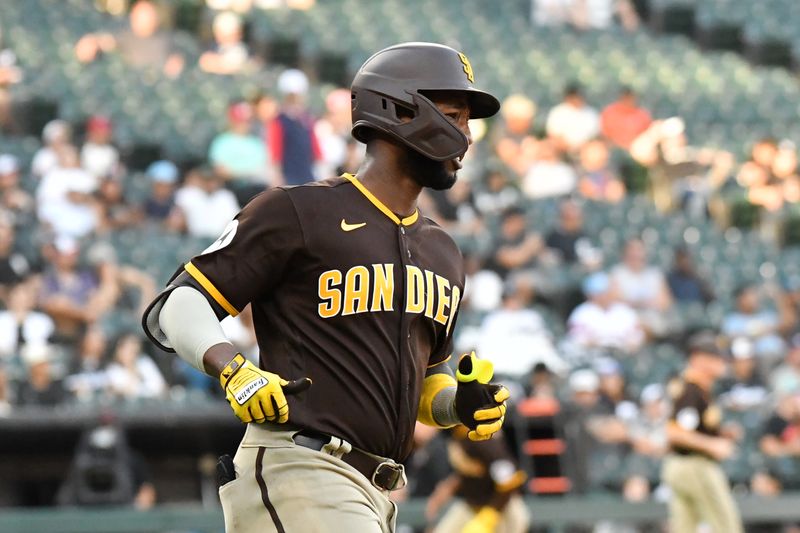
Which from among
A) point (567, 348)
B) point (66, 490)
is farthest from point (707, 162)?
point (66, 490)

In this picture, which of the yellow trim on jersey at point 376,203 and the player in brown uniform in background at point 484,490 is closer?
the yellow trim on jersey at point 376,203

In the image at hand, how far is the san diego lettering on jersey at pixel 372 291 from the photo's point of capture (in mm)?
4059

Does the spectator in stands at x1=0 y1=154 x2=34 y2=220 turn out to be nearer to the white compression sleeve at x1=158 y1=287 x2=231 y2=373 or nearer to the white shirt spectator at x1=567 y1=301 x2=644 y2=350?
the white shirt spectator at x1=567 y1=301 x2=644 y2=350

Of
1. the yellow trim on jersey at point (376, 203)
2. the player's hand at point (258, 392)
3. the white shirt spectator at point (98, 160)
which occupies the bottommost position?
the white shirt spectator at point (98, 160)

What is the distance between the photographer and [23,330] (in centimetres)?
1067

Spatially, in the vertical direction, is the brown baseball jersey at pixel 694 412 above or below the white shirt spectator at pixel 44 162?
below

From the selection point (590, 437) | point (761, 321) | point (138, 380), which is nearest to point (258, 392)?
point (138, 380)

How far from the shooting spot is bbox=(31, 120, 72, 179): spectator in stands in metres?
12.4

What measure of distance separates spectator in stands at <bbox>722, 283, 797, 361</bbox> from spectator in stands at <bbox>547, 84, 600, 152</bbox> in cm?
246

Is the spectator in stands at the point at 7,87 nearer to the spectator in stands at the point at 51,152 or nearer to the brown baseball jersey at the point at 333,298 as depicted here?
the spectator in stands at the point at 51,152

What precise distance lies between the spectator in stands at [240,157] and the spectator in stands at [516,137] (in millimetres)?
2732

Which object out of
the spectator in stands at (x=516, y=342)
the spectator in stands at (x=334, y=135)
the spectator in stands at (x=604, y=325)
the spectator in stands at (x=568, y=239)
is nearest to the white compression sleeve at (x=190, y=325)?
the spectator in stands at (x=516, y=342)

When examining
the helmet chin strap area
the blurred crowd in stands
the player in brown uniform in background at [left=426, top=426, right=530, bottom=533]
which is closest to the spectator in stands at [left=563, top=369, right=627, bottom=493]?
the blurred crowd in stands

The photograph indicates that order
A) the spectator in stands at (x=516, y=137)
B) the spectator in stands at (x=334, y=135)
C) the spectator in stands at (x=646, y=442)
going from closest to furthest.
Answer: the spectator in stands at (x=646, y=442)
the spectator in stands at (x=334, y=135)
the spectator in stands at (x=516, y=137)
